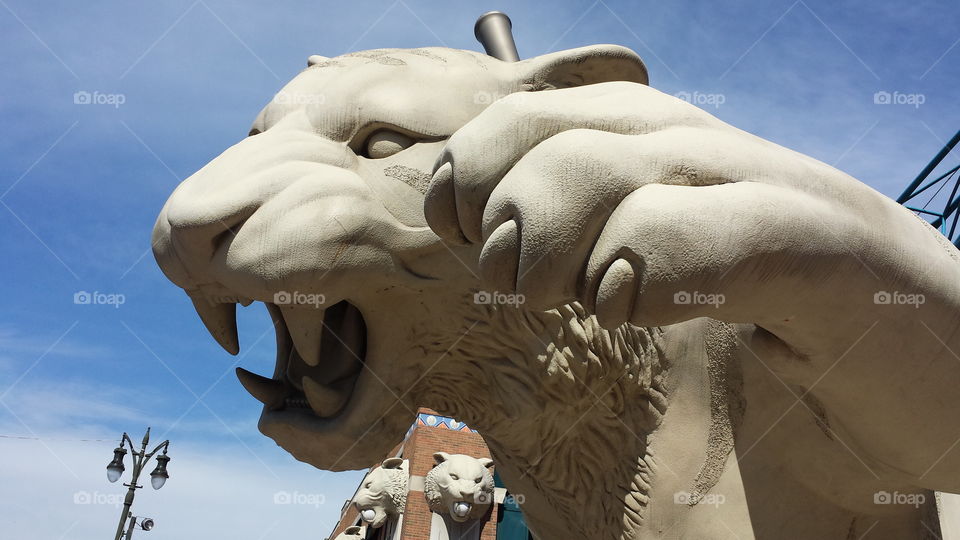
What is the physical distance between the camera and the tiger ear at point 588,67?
5.45 feet

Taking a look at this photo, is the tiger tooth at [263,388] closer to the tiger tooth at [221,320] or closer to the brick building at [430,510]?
the tiger tooth at [221,320]

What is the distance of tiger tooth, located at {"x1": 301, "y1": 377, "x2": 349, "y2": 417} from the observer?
63.7 inches

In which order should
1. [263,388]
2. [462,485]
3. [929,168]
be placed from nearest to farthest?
1. [263,388]
2. [929,168]
3. [462,485]

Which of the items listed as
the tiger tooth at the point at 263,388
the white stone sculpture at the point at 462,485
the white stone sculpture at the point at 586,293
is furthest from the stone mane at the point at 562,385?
the white stone sculpture at the point at 462,485

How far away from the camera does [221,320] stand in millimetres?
1616

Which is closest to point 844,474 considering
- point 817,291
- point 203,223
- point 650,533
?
point 650,533

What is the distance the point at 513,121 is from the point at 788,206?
0.34 meters

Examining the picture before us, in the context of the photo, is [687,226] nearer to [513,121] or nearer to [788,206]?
[788,206]

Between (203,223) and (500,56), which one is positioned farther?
(500,56)

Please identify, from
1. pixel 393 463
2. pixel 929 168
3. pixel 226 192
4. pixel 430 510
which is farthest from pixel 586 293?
pixel 393 463

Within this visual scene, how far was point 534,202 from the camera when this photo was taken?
93 centimetres

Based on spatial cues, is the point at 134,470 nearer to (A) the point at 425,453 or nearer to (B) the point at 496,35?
(A) the point at 425,453

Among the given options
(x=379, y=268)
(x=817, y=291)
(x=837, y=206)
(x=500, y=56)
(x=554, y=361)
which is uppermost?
(x=500, y=56)

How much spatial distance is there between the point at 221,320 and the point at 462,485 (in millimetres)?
7592
